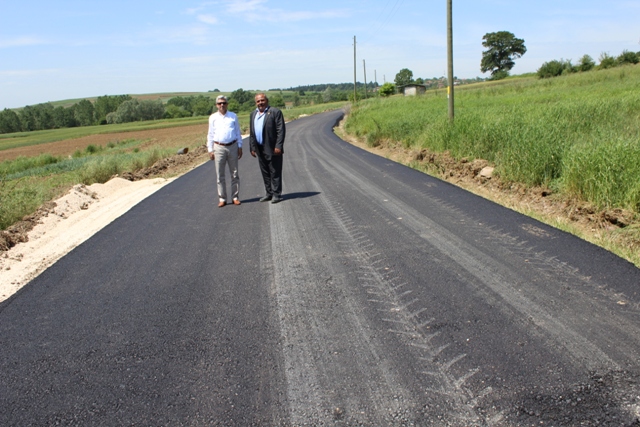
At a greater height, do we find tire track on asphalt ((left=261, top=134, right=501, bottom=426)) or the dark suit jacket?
the dark suit jacket

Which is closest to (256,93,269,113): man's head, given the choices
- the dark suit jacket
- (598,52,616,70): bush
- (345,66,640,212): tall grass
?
the dark suit jacket

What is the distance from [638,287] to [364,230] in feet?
10.0

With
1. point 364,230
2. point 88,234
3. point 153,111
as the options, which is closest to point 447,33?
point 364,230

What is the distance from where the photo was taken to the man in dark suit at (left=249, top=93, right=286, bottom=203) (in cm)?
809

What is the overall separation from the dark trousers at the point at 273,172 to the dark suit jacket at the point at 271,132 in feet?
0.35

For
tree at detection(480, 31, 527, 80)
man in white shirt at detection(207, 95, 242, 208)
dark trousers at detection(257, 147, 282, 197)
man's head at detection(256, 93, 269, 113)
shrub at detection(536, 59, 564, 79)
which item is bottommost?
dark trousers at detection(257, 147, 282, 197)

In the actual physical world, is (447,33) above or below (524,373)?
above

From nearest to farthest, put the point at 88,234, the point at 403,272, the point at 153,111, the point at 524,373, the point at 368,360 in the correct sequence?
the point at 524,373
the point at 368,360
the point at 403,272
the point at 88,234
the point at 153,111

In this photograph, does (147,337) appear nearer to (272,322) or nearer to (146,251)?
(272,322)

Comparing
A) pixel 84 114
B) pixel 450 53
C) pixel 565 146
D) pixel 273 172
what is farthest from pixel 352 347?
pixel 84 114

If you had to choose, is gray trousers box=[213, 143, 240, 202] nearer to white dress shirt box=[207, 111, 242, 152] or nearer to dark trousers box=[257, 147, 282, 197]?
white dress shirt box=[207, 111, 242, 152]

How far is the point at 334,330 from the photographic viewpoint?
3639mm

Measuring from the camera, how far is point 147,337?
3729 mm

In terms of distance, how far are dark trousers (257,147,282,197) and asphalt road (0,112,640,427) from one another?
6.30ft
